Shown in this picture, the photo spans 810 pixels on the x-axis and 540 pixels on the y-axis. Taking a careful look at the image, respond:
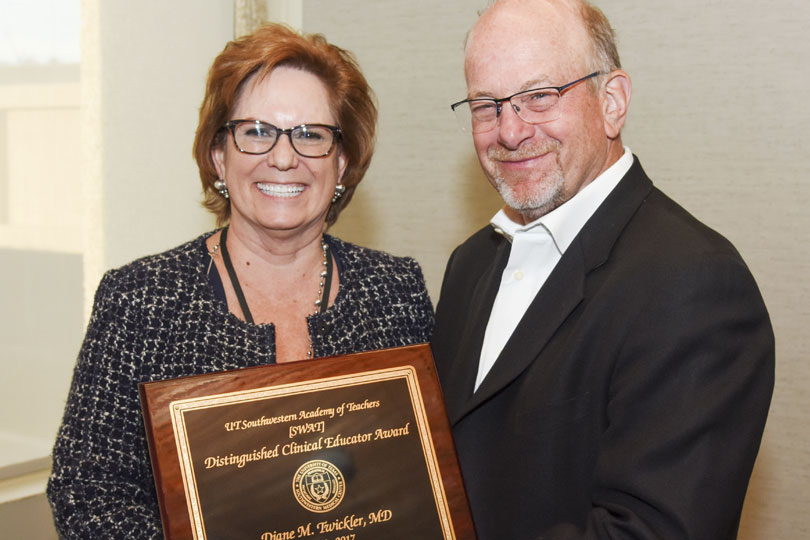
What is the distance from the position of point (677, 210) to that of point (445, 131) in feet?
6.98

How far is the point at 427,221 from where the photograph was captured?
3.91m

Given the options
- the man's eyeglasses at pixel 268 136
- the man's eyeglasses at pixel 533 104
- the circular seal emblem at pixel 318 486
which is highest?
the man's eyeglasses at pixel 533 104

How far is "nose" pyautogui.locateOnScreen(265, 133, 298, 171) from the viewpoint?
204 cm

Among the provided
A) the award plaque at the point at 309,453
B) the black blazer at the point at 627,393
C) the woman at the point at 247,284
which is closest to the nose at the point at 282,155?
the woman at the point at 247,284

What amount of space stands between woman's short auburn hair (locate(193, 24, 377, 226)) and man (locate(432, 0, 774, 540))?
308 millimetres

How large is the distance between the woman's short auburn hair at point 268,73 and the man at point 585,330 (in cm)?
31

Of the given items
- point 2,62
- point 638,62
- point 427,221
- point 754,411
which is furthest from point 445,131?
point 754,411

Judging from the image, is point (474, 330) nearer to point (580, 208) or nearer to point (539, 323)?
point (539, 323)

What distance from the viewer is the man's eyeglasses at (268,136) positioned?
206 cm

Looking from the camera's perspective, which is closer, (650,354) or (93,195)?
(650,354)

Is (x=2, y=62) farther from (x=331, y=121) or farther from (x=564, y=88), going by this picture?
(x=564, y=88)

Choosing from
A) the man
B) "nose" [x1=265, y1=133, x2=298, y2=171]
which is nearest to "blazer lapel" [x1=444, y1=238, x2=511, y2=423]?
the man

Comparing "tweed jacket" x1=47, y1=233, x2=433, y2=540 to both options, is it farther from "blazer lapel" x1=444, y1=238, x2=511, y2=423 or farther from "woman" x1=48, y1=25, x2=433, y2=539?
"blazer lapel" x1=444, y1=238, x2=511, y2=423

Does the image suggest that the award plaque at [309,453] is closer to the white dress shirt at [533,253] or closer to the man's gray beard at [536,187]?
the white dress shirt at [533,253]
